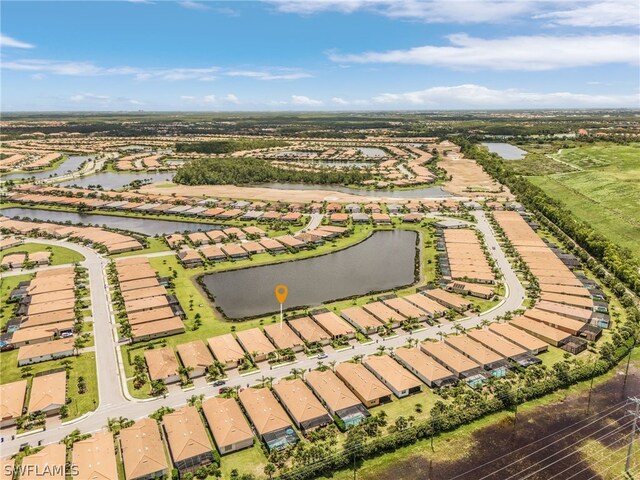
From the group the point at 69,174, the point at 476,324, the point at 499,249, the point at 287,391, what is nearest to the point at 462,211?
the point at 499,249

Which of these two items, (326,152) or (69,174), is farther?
(326,152)

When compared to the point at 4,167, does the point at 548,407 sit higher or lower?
lower

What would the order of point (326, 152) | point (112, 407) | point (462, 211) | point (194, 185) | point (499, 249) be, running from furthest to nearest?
point (326, 152)
point (194, 185)
point (462, 211)
point (499, 249)
point (112, 407)

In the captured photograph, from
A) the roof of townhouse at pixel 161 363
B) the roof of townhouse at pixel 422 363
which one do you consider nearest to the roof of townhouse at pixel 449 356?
the roof of townhouse at pixel 422 363

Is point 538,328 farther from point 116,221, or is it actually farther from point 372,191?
point 116,221

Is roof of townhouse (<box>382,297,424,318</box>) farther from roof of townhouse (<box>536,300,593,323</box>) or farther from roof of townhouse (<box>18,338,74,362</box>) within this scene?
roof of townhouse (<box>18,338,74,362</box>)

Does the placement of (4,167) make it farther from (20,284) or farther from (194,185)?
(20,284)

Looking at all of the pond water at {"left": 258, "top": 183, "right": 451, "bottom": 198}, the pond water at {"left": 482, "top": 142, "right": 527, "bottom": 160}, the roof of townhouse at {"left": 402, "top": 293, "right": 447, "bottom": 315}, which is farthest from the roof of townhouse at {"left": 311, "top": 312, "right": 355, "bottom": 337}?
the pond water at {"left": 482, "top": 142, "right": 527, "bottom": 160}
